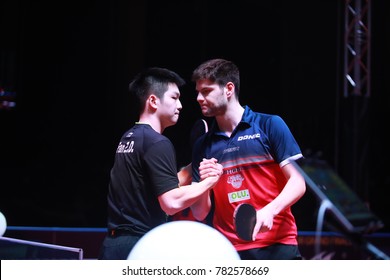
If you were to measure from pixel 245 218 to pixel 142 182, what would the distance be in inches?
22.8

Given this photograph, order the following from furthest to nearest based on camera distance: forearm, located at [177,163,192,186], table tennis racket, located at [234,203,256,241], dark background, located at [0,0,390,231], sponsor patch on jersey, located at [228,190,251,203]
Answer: dark background, located at [0,0,390,231] < forearm, located at [177,163,192,186] < sponsor patch on jersey, located at [228,190,251,203] < table tennis racket, located at [234,203,256,241]

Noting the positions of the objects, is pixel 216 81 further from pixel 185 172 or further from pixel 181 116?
pixel 181 116

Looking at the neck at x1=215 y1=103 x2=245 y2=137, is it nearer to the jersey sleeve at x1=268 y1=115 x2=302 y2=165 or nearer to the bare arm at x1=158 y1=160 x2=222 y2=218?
the jersey sleeve at x1=268 y1=115 x2=302 y2=165

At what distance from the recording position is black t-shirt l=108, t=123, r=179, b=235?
2.78 metres

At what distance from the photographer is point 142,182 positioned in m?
2.85

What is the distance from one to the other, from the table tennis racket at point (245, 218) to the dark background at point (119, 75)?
322 cm

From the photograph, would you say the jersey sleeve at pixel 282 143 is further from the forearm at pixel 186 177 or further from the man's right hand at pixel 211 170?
the forearm at pixel 186 177

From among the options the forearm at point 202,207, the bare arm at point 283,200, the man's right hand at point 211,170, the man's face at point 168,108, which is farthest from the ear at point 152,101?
the bare arm at point 283,200

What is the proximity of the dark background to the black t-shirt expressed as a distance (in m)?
2.90

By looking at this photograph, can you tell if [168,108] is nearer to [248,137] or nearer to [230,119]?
[230,119]

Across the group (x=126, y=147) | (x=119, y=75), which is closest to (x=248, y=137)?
(x=126, y=147)

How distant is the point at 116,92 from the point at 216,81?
9.79 ft

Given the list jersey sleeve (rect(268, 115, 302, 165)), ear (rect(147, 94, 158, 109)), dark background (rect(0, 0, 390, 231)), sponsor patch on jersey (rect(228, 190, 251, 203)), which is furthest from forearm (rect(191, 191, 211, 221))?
dark background (rect(0, 0, 390, 231))

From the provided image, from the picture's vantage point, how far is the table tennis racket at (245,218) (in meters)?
2.62
